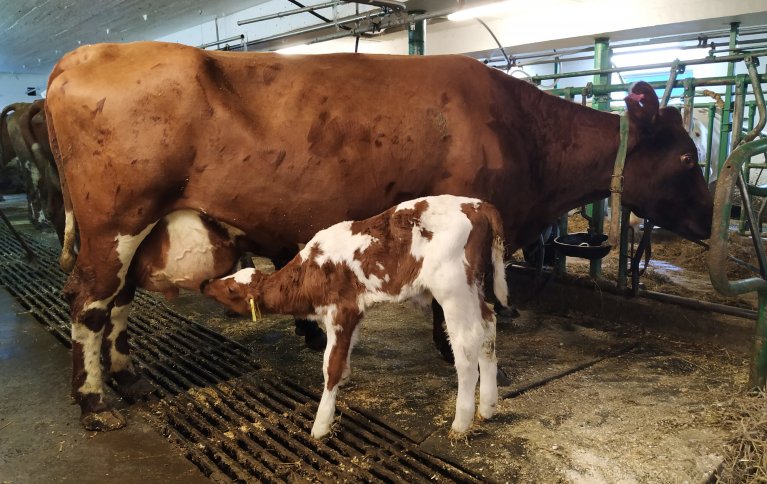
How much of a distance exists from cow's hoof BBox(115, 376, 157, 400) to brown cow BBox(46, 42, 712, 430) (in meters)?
0.02

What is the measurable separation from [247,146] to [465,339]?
64.3 inches

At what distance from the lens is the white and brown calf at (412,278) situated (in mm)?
2783

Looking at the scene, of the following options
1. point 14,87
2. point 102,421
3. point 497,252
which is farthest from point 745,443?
point 14,87

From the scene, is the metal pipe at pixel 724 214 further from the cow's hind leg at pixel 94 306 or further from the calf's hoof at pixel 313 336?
the cow's hind leg at pixel 94 306

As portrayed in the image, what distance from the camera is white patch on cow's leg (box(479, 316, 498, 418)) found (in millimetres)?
2934

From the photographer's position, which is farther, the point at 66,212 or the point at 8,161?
the point at 8,161

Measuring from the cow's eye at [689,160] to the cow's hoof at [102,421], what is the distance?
4209 mm

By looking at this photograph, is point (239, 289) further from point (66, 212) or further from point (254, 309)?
point (66, 212)

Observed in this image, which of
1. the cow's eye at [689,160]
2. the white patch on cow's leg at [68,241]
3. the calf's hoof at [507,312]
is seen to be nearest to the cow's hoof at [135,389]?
the white patch on cow's leg at [68,241]

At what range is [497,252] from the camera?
2965 mm

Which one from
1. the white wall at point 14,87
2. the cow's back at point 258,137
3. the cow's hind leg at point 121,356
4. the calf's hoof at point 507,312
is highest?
the white wall at point 14,87

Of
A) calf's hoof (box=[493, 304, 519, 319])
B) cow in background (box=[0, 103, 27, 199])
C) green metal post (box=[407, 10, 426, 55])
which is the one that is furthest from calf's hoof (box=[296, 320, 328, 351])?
cow in background (box=[0, 103, 27, 199])

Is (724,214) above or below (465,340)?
above

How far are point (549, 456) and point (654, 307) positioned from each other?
2.34 metres
